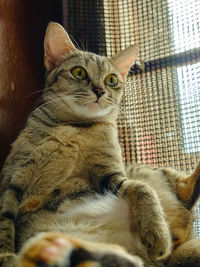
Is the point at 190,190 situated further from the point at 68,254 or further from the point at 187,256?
the point at 68,254

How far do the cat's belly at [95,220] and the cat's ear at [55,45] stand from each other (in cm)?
75

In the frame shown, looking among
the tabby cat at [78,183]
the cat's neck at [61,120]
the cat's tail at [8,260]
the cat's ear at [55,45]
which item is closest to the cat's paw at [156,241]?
the tabby cat at [78,183]

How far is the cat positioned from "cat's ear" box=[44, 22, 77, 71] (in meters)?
0.64

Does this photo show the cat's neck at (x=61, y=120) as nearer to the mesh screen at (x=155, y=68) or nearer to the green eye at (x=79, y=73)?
the green eye at (x=79, y=73)

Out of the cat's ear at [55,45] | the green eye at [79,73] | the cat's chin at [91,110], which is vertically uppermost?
the cat's ear at [55,45]

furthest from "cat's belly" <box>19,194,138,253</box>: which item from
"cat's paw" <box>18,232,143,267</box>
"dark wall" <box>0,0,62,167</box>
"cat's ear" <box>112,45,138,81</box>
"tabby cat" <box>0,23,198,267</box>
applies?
"cat's ear" <box>112,45,138,81</box>

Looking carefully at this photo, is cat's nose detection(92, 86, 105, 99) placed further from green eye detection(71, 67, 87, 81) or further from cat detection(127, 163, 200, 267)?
cat detection(127, 163, 200, 267)

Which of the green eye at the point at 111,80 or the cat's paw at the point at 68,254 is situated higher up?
the green eye at the point at 111,80

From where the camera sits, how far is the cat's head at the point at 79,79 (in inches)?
51.7

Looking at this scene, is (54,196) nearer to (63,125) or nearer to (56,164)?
(56,164)

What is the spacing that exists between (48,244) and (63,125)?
70 cm

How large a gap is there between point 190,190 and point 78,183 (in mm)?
451

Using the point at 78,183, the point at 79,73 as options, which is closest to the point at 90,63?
the point at 79,73

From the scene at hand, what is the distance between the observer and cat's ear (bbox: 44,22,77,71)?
1.47 meters
